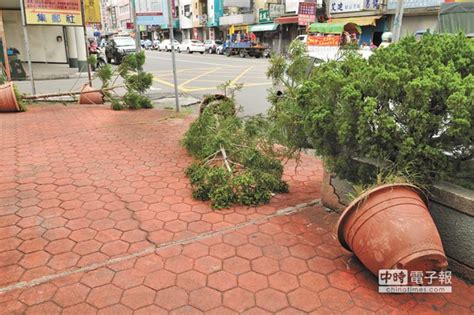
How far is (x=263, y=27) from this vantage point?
116ft

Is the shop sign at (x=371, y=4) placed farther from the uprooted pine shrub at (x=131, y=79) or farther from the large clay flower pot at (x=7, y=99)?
the large clay flower pot at (x=7, y=99)

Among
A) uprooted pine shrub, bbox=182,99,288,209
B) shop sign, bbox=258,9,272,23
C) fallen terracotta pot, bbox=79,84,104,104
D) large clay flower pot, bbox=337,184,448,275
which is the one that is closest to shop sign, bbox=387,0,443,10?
shop sign, bbox=258,9,272,23

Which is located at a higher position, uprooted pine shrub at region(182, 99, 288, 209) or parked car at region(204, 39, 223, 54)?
parked car at region(204, 39, 223, 54)

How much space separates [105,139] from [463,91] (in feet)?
17.2

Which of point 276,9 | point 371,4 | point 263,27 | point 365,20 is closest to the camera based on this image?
point 371,4

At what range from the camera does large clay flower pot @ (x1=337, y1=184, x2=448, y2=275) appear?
7.92ft

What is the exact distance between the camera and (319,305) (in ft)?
8.18

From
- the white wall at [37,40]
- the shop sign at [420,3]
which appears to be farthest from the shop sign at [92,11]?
the shop sign at [420,3]

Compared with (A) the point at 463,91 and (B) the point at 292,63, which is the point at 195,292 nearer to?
(A) the point at 463,91

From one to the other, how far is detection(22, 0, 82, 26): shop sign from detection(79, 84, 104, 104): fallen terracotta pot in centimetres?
209

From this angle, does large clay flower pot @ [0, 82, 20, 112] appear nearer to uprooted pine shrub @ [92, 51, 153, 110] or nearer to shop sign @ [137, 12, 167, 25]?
uprooted pine shrub @ [92, 51, 153, 110]

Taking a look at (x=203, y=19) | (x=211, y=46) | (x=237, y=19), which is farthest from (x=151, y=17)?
(x=203, y=19)

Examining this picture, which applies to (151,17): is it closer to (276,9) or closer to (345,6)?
(345,6)

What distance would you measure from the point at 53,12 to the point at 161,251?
917cm
